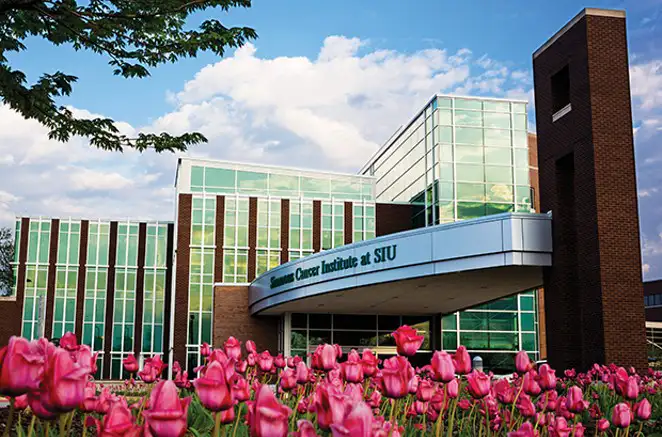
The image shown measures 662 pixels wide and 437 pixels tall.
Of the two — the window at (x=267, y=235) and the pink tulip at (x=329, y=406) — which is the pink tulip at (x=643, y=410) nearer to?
the pink tulip at (x=329, y=406)

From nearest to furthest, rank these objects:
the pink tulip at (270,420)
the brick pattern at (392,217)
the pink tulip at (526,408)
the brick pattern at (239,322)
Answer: the pink tulip at (270,420)
the pink tulip at (526,408)
the brick pattern at (239,322)
the brick pattern at (392,217)

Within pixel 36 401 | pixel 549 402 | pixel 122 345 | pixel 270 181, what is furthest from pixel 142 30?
pixel 122 345

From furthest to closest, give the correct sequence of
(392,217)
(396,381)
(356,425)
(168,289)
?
1. (168,289)
2. (392,217)
3. (396,381)
4. (356,425)

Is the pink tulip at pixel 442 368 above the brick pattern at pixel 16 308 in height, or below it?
below

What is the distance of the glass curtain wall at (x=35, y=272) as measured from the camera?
159 ft

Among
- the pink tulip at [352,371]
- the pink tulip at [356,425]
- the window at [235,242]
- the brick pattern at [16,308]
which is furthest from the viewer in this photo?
the brick pattern at [16,308]

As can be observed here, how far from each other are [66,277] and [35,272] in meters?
1.93

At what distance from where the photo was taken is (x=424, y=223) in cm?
4500

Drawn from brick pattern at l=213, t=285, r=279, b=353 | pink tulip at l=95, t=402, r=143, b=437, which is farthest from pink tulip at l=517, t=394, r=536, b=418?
brick pattern at l=213, t=285, r=279, b=353

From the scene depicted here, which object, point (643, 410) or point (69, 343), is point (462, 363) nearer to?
point (643, 410)

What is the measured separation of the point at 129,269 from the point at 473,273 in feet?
103

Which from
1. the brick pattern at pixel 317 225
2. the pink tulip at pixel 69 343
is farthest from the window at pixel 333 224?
the pink tulip at pixel 69 343

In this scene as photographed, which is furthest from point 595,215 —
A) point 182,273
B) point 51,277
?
point 51,277

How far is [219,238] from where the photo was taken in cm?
4597
